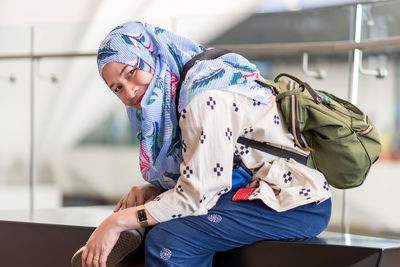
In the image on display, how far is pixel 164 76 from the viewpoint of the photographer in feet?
5.52

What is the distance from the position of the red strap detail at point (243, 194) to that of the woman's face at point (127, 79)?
1.23 ft

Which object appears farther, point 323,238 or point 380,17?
point 380,17

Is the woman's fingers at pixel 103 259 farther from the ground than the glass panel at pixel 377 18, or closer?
closer

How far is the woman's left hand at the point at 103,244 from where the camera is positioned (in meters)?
1.62

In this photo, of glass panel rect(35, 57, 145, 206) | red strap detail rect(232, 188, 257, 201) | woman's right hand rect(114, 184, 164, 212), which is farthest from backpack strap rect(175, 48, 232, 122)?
glass panel rect(35, 57, 145, 206)

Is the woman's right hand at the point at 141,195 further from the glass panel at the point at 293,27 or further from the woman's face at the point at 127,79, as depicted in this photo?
the glass panel at the point at 293,27

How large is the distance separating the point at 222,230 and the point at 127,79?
48cm

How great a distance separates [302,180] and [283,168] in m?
0.06

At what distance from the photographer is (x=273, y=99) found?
67.7 inches

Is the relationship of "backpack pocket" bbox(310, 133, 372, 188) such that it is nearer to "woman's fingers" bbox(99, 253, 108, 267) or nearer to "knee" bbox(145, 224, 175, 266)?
"knee" bbox(145, 224, 175, 266)

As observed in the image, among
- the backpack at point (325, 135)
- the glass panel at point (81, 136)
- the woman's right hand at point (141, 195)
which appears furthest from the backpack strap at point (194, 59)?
the glass panel at point (81, 136)

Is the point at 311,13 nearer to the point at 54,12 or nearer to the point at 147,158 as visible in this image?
the point at 147,158

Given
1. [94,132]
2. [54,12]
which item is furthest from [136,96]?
[54,12]

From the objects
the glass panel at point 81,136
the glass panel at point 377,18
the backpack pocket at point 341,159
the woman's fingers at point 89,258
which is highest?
the glass panel at point 377,18
